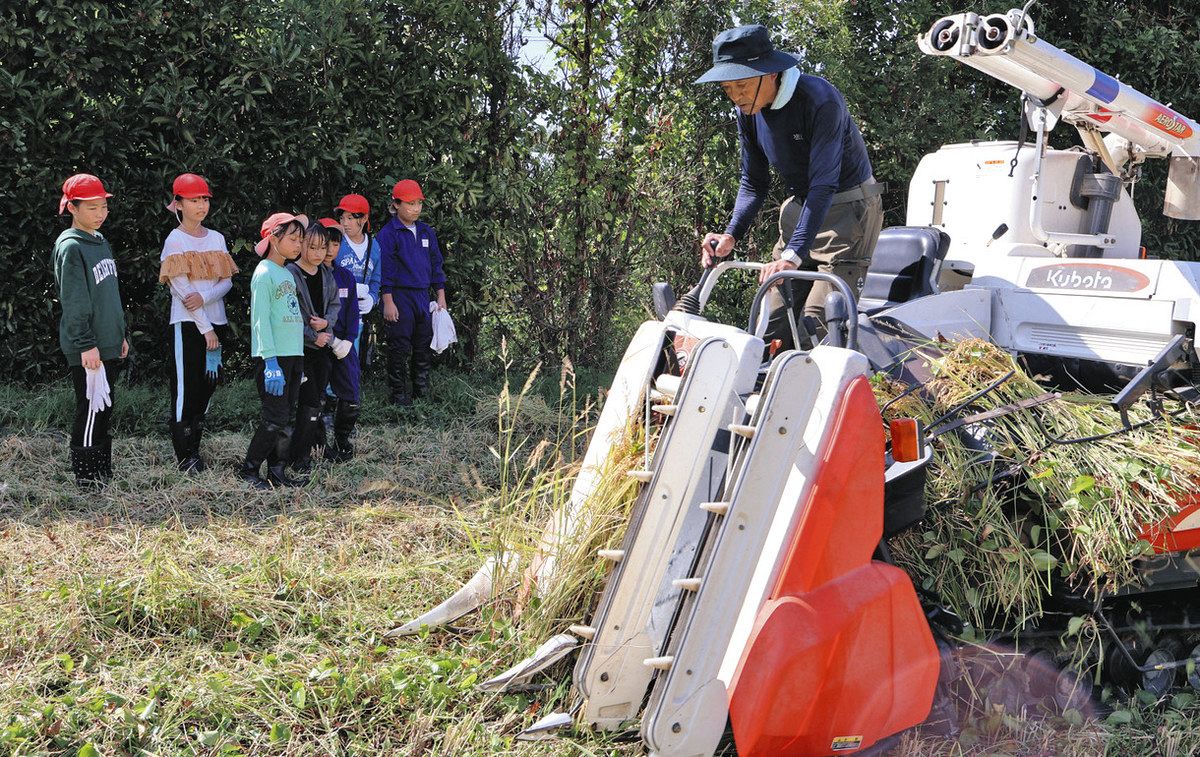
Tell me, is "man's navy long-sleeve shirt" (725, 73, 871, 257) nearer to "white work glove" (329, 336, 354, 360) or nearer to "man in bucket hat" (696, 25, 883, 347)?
"man in bucket hat" (696, 25, 883, 347)

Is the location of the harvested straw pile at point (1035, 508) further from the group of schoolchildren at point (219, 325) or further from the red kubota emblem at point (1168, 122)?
the group of schoolchildren at point (219, 325)

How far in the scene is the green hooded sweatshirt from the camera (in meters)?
5.45

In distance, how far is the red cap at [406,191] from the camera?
739 centimetres

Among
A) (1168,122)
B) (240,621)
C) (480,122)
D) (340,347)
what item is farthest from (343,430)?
(1168,122)

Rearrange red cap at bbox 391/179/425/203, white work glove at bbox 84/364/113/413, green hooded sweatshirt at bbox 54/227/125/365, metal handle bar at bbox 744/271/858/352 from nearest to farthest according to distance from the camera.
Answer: metal handle bar at bbox 744/271/858/352, green hooded sweatshirt at bbox 54/227/125/365, white work glove at bbox 84/364/113/413, red cap at bbox 391/179/425/203

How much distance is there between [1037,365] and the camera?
4723 mm

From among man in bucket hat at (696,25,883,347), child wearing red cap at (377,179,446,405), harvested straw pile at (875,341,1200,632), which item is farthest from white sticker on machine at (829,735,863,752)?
child wearing red cap at (377,179,446,405)

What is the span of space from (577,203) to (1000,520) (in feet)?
18.7

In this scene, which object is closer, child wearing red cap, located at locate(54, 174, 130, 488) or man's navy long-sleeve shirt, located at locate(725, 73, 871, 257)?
man's navy long-sleeve shirt, located at locate(725, 73, 871, 257)

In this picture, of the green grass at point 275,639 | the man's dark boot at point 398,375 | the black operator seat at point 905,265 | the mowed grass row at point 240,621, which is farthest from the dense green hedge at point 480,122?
the black operator seat at point 905,265

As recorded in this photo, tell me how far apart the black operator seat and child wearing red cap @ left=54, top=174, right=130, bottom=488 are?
152 inches

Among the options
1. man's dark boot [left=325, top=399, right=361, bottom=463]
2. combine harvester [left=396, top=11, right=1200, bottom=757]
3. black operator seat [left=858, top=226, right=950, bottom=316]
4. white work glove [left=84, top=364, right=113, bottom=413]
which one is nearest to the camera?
combine harvester [left=396, top=11, right=1200, bottom=757]

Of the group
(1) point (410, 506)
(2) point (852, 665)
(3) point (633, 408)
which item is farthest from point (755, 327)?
(1) point (410, 506)

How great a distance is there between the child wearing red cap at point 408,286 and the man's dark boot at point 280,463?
1814mm
